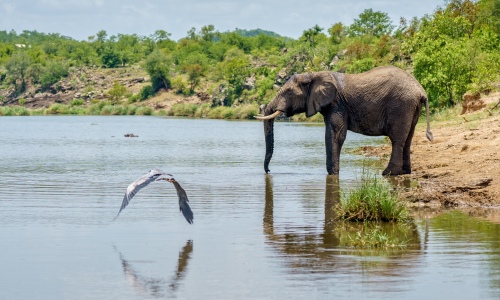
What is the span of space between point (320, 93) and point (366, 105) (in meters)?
0.97

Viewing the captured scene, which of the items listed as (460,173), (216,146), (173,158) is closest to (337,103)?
(460,173)

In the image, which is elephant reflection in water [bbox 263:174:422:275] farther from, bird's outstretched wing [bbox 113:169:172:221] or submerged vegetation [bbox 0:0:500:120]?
submerged vegetation [bbox 0:0:500:120]

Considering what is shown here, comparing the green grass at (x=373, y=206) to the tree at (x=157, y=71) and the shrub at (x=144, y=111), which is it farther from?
the tree at (x=157, y=71)

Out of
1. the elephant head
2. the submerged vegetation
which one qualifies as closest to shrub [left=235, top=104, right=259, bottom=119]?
the submerged vegetation

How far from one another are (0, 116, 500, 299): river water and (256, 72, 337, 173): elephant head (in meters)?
Result: 1.38

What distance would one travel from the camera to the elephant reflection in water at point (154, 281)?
9.62 m

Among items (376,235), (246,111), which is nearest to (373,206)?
(376,235)

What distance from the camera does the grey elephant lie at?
2019 cm

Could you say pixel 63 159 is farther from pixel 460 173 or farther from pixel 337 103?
pixel 460 173

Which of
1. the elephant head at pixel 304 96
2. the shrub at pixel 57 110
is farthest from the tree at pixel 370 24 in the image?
the elephant head at pixel 304 96

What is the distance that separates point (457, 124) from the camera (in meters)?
30.0

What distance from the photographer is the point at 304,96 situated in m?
20.8

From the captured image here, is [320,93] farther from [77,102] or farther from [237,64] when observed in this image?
[77,102]

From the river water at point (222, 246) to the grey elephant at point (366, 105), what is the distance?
1036 mm
